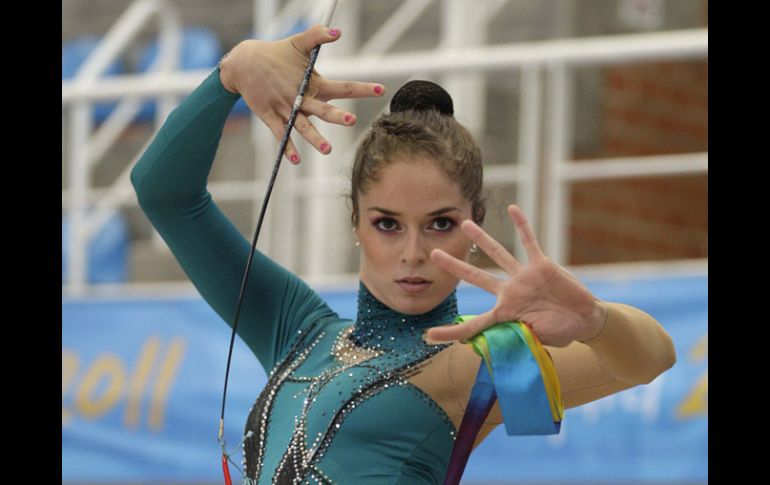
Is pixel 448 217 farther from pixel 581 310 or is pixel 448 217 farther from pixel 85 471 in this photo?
pixel 85 471

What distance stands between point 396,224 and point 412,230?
0.04m

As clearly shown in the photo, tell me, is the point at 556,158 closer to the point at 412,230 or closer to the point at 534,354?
the point at 412,230

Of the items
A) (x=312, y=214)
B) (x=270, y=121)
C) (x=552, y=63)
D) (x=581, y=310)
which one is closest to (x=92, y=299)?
(x=312, y=214)

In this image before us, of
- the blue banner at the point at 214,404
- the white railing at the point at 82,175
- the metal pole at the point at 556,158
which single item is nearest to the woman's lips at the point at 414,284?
the blue banner at the point at 214,404

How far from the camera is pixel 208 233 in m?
1.97

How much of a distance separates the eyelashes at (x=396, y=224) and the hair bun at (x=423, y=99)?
0.20 metres

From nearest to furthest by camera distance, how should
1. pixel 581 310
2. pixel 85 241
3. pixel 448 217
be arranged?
1. pixel 581 310
2. pixel 448 217
3. pixel 85 241

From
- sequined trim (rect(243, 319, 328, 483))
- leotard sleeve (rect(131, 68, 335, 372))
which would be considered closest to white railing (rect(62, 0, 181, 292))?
leotard sleeve (rect(131, 68, 335, 372))

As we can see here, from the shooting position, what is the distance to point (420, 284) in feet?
5.94

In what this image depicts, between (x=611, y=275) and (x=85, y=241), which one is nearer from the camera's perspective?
(x=611, y=275)

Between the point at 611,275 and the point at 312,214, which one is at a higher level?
the point at 312,214

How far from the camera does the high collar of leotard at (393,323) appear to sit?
1871mm

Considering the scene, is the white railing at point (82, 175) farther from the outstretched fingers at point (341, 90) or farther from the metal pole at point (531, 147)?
the outstretched fingers at point (341, 90)

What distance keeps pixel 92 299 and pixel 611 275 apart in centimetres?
151
